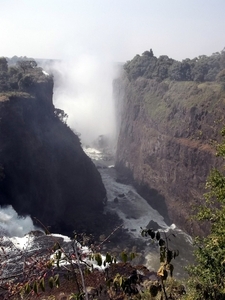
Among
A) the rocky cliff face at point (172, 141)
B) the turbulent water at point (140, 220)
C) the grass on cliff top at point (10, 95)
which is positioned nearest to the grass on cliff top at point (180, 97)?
the rocky cliff face at point (172, 141)

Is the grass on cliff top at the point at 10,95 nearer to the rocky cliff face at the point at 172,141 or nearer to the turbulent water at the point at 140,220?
the turbulent water at the point at 140,220

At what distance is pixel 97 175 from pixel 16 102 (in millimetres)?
17748

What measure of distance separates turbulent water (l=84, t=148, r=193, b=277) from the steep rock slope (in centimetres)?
146

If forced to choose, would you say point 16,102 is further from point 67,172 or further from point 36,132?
point 67,172

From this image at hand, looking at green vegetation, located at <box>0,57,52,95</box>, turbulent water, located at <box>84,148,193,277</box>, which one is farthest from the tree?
green vegetation, located at <box>0,57,52,95</box>

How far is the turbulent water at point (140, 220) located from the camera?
35.7 meters

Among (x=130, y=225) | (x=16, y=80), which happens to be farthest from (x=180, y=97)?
(x=16, y=80)

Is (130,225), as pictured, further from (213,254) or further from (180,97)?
(213,254)

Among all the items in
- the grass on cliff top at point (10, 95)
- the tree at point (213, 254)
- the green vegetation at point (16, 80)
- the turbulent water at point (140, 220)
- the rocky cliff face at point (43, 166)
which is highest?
the green vegetation at point (16, 80)

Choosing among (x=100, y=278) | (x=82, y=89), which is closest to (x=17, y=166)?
(x=100, y=278)

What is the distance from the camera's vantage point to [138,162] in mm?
59906

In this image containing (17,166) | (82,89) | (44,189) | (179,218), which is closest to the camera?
(17,166)

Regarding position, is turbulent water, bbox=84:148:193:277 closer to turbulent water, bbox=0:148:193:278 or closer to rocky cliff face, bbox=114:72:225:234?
turbulent water, bbox=0:148:193:278

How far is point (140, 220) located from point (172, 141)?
13.0 m
